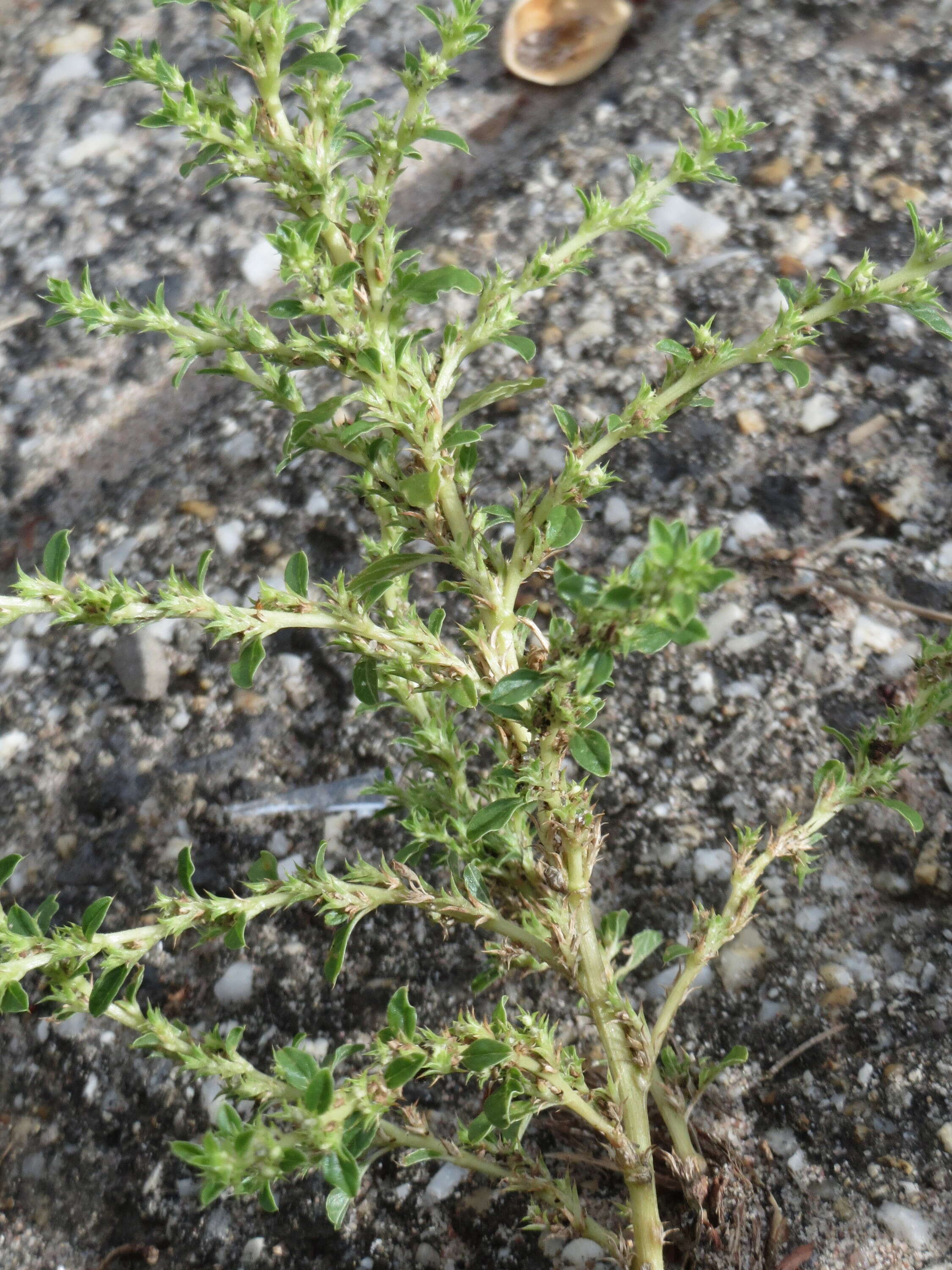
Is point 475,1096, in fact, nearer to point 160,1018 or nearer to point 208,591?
point 160,1018

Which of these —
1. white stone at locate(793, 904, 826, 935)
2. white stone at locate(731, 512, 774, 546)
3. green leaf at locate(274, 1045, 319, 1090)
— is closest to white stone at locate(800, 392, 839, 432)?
white stone at locate(731, 512, 774, 546)

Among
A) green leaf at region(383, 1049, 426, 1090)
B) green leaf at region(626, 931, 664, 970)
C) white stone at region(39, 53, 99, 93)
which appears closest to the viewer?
green leaf at region(383, 1049, 426, 1090)

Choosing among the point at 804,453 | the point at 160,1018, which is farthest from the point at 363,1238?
the point at 804,453

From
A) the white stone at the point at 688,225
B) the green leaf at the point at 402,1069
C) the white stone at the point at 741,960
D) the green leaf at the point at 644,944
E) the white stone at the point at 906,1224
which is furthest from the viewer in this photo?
the white stone at the point at 688,225

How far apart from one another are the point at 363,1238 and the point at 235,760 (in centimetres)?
90

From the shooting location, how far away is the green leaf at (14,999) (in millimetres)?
1293

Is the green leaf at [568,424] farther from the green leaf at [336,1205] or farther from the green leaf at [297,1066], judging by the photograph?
the green leaf at [336,1205]

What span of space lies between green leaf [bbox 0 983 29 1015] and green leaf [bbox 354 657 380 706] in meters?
0.53

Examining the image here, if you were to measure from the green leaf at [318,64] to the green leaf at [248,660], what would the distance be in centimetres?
65

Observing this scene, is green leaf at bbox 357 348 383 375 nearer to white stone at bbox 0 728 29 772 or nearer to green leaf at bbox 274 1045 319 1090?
green leaf at bbox 274 1045 319 1090

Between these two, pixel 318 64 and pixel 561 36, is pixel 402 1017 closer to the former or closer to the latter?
pixel 318 64

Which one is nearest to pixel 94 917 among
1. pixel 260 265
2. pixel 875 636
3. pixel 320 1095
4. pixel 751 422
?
pixel 320 1095

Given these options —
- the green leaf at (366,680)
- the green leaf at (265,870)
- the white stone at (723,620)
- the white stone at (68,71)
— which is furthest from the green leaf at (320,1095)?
the white stone at (68,71)

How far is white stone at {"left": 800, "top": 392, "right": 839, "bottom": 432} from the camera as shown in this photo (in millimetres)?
2402
